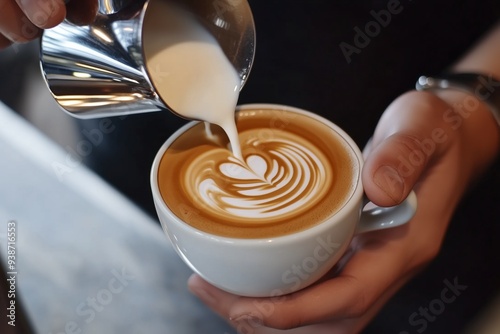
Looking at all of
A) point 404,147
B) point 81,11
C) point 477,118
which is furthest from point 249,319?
point 477,118

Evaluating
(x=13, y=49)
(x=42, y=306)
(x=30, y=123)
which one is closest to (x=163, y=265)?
(x=42, y=306)

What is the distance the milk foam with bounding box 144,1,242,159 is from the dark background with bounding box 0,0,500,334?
32 cm

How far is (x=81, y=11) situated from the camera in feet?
2.11

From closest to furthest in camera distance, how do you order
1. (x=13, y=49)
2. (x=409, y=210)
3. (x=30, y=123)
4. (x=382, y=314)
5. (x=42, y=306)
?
(x=409, y=210) < (x=42, y=306) < (x=382, y=314) < (x=30, y=123) < (x=13, y=49)

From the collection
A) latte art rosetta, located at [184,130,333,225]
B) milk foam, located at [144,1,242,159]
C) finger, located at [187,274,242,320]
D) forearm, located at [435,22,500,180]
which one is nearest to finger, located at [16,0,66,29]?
milk foam, located at [144,1,242,159]

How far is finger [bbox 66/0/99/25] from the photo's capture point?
64 centimetres

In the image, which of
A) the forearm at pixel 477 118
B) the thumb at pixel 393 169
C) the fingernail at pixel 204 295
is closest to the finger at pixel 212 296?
the fingernail at pixel 204 295

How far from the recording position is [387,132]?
85cm

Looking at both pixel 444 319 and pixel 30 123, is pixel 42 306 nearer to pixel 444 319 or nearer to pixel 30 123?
pixel 30 123

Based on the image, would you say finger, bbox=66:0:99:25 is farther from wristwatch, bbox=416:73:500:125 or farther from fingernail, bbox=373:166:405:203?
wristwatch, bbox=416:73:500:125

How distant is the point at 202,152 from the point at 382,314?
419mm

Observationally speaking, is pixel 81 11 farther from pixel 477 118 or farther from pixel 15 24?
pixel 477 118

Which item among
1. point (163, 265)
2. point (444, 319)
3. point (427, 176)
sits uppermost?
point (427, 176)

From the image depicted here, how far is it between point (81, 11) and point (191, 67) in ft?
0.57
